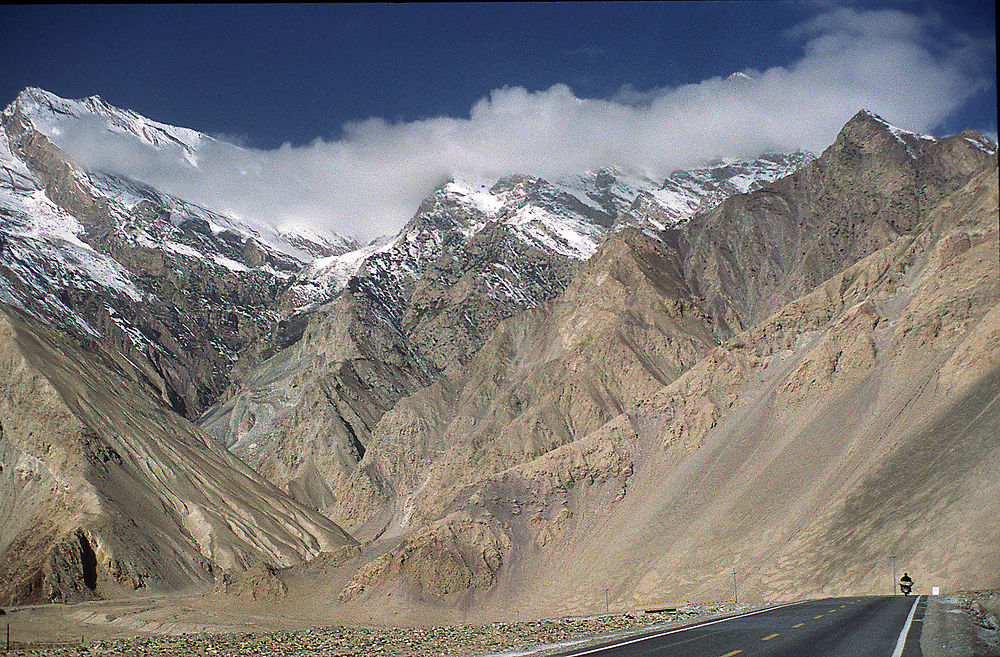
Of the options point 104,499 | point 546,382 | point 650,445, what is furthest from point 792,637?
point 546,382

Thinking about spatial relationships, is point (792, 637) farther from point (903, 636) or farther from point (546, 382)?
point (546, 382)

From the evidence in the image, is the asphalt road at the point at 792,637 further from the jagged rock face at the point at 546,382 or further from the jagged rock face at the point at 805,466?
the jagged rock face at the point at 546,382

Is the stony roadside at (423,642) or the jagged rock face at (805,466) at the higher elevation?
the jagged rock face at (805,466)

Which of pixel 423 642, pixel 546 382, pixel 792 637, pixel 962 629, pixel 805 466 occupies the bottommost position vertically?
pixel 423 642

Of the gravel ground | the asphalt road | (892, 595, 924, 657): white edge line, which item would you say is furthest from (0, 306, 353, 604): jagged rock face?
the gravel ground

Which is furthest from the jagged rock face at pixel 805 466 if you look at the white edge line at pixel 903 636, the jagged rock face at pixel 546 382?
the jagged rock face at pixel 546 382

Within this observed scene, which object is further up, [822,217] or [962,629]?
[822,217]

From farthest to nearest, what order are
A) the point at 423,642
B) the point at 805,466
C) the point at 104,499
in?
the point at 104,499, the point at 805,466, the point at 423,642

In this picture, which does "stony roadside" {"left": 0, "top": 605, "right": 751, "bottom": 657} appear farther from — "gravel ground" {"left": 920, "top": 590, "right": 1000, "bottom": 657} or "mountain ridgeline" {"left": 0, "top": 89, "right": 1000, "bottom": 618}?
"mountain ridgeline" {"left": 0, "top": 89, "right": 1000, "bottom": 618}
